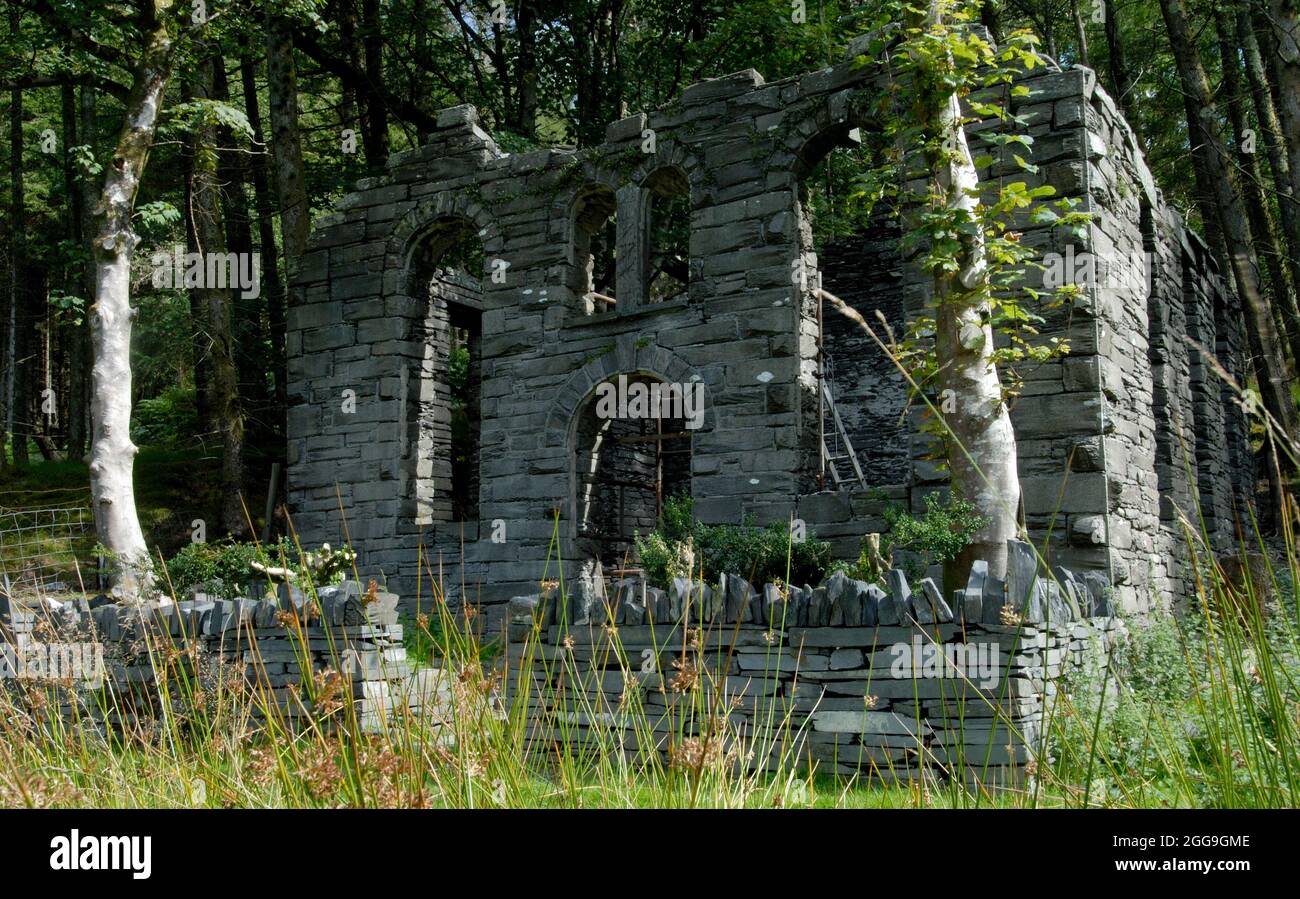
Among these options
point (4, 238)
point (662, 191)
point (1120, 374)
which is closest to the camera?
point (1120, 374)

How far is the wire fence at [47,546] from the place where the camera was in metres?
13.0

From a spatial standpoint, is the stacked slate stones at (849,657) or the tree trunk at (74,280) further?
the tree trunk at (74,280)

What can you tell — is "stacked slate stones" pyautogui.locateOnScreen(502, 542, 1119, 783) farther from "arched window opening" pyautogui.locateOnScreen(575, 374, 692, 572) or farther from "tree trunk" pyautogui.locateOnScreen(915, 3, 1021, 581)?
"arched window opening" pyautogui.locateOnScreen(575, 374, 692, 572)

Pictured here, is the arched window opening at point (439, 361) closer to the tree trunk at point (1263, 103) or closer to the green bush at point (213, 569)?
the green bush at point (213, 569)

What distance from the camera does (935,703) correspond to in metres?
5.09

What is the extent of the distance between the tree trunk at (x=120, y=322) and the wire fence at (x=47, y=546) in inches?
90.1

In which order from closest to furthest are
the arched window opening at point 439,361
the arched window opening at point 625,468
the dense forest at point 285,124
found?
the dense forest at point 285,124 → the arched window opening at point 625,468 → the arched window opening at point 439,361

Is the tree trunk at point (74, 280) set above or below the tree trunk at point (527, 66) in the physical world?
below

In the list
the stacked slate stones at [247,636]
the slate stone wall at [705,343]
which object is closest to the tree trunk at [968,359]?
the slate stone wall at [705,343]

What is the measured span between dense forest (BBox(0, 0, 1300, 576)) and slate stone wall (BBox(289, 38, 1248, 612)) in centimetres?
114

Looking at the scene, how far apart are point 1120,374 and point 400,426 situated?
8260 mm

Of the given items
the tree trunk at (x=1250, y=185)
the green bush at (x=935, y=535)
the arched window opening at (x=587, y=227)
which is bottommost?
the green bush at (x=935, y=535)

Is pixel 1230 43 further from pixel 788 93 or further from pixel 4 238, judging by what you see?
pixel 4 238

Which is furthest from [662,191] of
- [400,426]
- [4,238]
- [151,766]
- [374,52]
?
[4,238]
